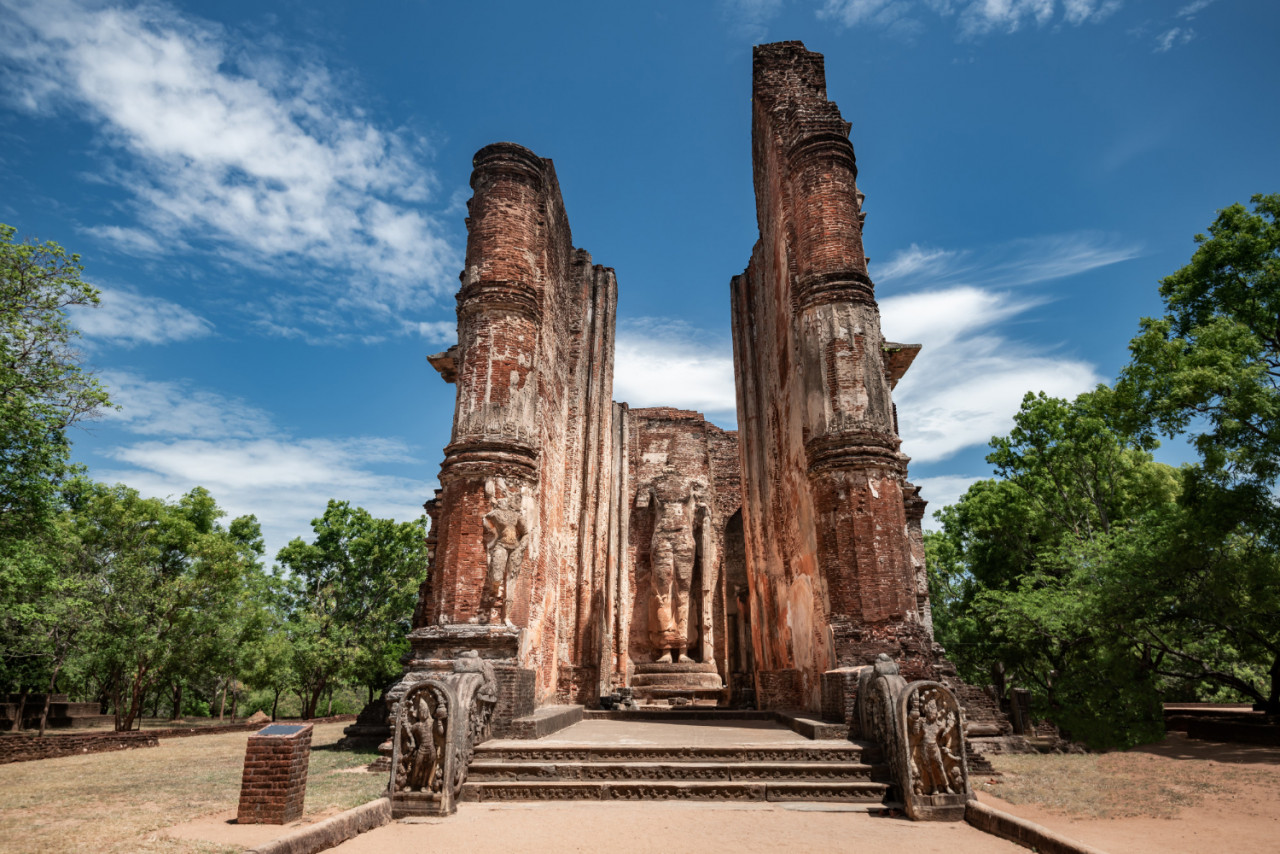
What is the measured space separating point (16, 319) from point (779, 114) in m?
14.8

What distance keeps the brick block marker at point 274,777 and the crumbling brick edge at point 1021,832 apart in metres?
5.57

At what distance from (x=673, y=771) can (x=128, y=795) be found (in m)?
5.91

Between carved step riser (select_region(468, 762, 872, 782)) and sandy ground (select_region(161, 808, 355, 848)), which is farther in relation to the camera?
carved step riser (select_region(468, 762, 872, 782))

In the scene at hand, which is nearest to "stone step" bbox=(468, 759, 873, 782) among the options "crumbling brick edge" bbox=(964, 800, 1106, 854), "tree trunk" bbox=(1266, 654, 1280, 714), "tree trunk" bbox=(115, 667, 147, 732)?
"crumbling brick edge" bbox=(964, 800, 1106, 854)

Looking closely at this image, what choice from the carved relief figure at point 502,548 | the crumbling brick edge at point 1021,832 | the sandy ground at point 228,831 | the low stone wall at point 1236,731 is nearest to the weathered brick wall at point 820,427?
the crumbling brick edge at point 1021,832

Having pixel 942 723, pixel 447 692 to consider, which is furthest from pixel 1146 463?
pixel 447 692

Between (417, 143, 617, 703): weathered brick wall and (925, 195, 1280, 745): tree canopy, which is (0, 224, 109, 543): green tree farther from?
(925, 195, 1280, 745): tree canopy

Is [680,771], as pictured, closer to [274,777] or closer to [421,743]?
[421,743]

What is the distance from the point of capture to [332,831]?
493cm

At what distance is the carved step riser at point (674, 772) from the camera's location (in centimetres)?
666

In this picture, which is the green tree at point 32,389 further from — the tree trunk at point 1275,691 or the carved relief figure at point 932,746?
the tree trunk at point 1275,691

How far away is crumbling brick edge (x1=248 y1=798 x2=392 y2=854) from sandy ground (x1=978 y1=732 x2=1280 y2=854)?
220 inches

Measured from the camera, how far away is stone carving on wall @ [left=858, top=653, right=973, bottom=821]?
590 centimetres

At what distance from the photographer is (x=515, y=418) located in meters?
10.3
